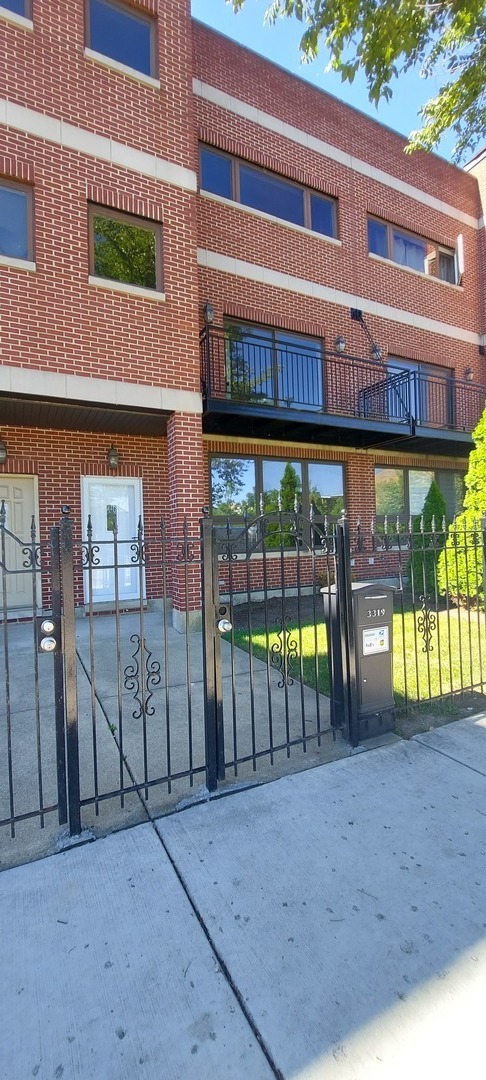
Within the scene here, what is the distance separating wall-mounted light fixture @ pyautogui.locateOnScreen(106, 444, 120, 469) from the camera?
8.03m

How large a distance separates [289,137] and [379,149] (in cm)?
280

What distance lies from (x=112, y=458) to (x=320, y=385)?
4371mm

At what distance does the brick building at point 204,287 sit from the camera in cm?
650

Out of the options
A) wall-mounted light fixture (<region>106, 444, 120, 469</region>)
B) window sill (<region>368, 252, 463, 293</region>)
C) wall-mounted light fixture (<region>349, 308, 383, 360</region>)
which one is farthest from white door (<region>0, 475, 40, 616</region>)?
window sill (<region>368, 252, 463, 293</region>)

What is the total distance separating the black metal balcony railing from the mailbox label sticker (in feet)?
16.5

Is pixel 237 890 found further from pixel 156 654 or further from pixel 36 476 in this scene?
pixel 36 476

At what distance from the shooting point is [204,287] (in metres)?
8.49

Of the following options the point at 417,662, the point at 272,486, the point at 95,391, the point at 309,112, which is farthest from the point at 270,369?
the point at 417,662

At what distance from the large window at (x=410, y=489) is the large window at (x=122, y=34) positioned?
8113 mm

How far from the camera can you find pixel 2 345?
6.17 m

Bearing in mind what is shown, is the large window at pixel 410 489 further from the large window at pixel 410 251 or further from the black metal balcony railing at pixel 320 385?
the large window at pixel 410 251

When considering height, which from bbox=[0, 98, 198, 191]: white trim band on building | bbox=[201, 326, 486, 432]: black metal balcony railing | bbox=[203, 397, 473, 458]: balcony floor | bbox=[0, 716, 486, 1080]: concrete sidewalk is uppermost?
Answer: bbox=[0, 98, 198, 191]: white trim band on building

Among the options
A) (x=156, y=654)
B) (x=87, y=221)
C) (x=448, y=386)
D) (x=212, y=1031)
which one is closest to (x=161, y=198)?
(x=87, y=221)

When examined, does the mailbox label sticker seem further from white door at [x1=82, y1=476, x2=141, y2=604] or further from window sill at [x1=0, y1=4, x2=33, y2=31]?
window sill at [x1=0, y1=4, x2=33, y2=31]
